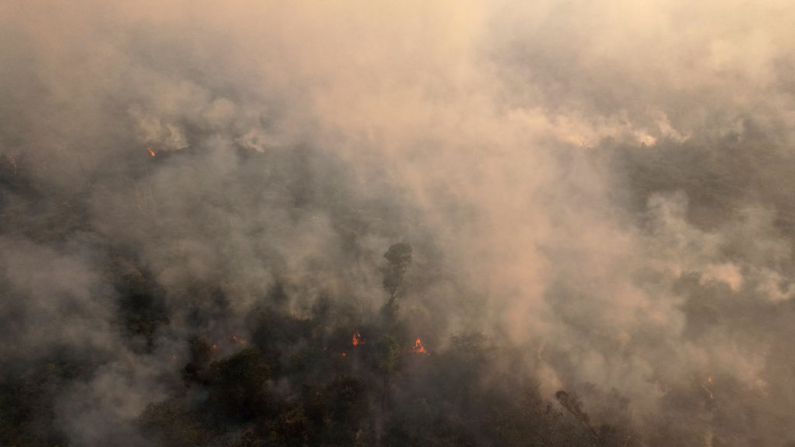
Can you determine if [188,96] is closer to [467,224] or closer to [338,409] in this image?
[467,224]

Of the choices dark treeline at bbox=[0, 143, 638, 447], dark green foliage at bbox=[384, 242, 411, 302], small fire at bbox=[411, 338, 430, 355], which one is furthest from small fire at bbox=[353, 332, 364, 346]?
small fire at bbox=[411, 338, 430, 355]

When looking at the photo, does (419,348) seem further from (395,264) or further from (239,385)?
(239,385)

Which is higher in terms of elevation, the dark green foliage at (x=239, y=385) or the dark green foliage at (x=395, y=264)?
the dark green foliage at (x=395, y=264)

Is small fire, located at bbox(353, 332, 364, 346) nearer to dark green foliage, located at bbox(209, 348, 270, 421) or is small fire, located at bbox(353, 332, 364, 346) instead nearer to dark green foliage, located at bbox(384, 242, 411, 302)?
dark green foliage, located at bbox(384, 242, 411, 302)

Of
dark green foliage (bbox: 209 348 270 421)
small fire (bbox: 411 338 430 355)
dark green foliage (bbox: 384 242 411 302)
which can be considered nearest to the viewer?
dark green foliage (bbox: 209 348 270 421)

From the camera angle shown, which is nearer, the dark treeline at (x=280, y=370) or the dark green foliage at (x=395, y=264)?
the dark treeline at (x=280, y=370)

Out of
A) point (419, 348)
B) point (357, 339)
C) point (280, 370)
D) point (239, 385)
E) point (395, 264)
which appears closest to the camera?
point (239, 385)

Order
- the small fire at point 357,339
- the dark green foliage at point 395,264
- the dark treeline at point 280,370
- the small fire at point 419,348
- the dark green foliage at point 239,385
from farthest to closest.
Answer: the dark green foliage at point 395,264 < the small fire at point 419,348 < the small fire at point 357,339 < the dark green foliage at point 239,385 < the dark treeline at point 280,370

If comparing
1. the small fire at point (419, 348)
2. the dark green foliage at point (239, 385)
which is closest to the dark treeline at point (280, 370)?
the dark green foliage at point (239, 385)

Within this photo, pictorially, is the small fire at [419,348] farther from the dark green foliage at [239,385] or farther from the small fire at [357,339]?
the dark green foliage at [239,385]

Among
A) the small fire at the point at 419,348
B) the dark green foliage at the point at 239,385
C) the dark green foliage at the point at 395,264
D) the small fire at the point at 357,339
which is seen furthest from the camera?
the dark green foliage at the point at 395,264

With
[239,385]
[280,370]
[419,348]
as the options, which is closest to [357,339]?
[419,348]
